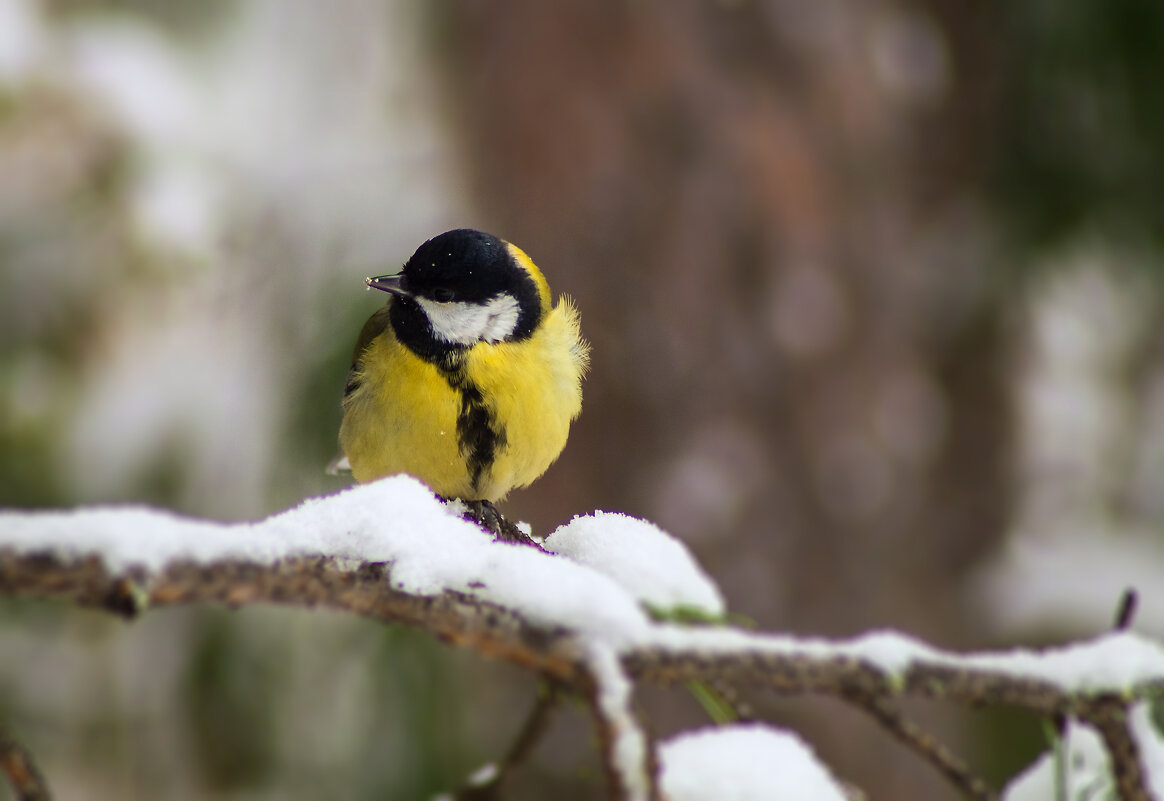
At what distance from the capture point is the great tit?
1.72 metres

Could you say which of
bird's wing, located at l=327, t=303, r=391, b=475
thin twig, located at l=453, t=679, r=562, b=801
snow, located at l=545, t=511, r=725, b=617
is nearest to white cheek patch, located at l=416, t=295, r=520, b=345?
bird's wing, located at l=327, t=303, r=391, b=475

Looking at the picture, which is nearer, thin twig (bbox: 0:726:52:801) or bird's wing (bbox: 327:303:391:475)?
thin twig (bbox: 0:726:52:801)

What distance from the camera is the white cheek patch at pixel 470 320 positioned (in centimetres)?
176

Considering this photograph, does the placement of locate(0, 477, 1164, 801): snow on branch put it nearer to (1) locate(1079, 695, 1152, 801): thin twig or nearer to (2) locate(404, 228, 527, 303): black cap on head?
(1) locate(1079, 695, 1152, 801): thin twig

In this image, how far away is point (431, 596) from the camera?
76cm

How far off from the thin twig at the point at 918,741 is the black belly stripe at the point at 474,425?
1.05 meters

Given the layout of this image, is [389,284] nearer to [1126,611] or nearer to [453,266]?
[453,266]

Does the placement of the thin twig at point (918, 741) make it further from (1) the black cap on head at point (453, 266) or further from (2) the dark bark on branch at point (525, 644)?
(1) the black cap on head at point (453, 266)

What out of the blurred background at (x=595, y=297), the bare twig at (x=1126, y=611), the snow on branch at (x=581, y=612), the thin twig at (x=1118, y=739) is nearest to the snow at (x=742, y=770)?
the snow on branch at (x=581, y=612)

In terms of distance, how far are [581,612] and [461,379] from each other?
1.10 meters

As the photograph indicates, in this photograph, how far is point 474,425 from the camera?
1784mm

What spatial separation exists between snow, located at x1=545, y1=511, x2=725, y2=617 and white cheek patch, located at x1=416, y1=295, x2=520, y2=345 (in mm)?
780

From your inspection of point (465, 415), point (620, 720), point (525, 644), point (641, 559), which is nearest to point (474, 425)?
point (465, 415)

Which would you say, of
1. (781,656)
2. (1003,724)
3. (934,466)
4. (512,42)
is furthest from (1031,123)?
(781,656)
